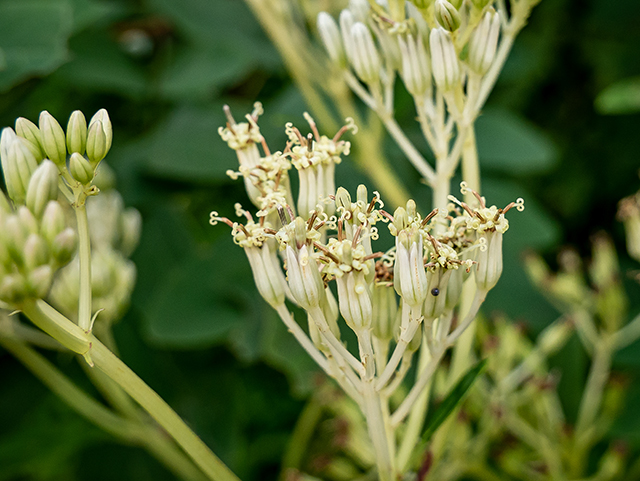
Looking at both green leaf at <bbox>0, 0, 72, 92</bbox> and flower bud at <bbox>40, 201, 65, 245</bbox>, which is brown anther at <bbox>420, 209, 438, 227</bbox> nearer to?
flower bud at <bbox>40, 201, 65, 245</bbox>

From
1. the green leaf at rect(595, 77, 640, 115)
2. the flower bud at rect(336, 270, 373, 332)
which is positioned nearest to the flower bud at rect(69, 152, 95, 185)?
the flower bud at rect(336, 270, 373, 332)

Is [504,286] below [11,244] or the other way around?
below

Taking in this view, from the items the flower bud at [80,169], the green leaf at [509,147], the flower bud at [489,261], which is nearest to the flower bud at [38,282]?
the flower bud at [80,169]

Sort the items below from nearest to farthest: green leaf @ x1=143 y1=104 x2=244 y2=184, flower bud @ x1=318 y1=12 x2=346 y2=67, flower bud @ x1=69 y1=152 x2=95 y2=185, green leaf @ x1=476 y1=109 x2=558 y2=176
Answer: flower bud @ x1=69 y1=152 x2=95 y2=185 < flower bud @ x1=318 y1=12 x2=346 y2=67 < green leaf @ x1=143 y1=104 x2=244 y2=184 < green leaf @ x1=476 y1=109 x2=558 y2=176

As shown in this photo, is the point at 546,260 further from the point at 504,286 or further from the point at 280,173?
the point at 280,173

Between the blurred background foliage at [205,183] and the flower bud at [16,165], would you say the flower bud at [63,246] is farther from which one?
the blurred background foliage at [205,183]

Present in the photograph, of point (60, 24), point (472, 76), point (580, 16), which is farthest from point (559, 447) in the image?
point (580, 16)

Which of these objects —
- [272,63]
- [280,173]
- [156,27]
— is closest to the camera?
[280,173]
